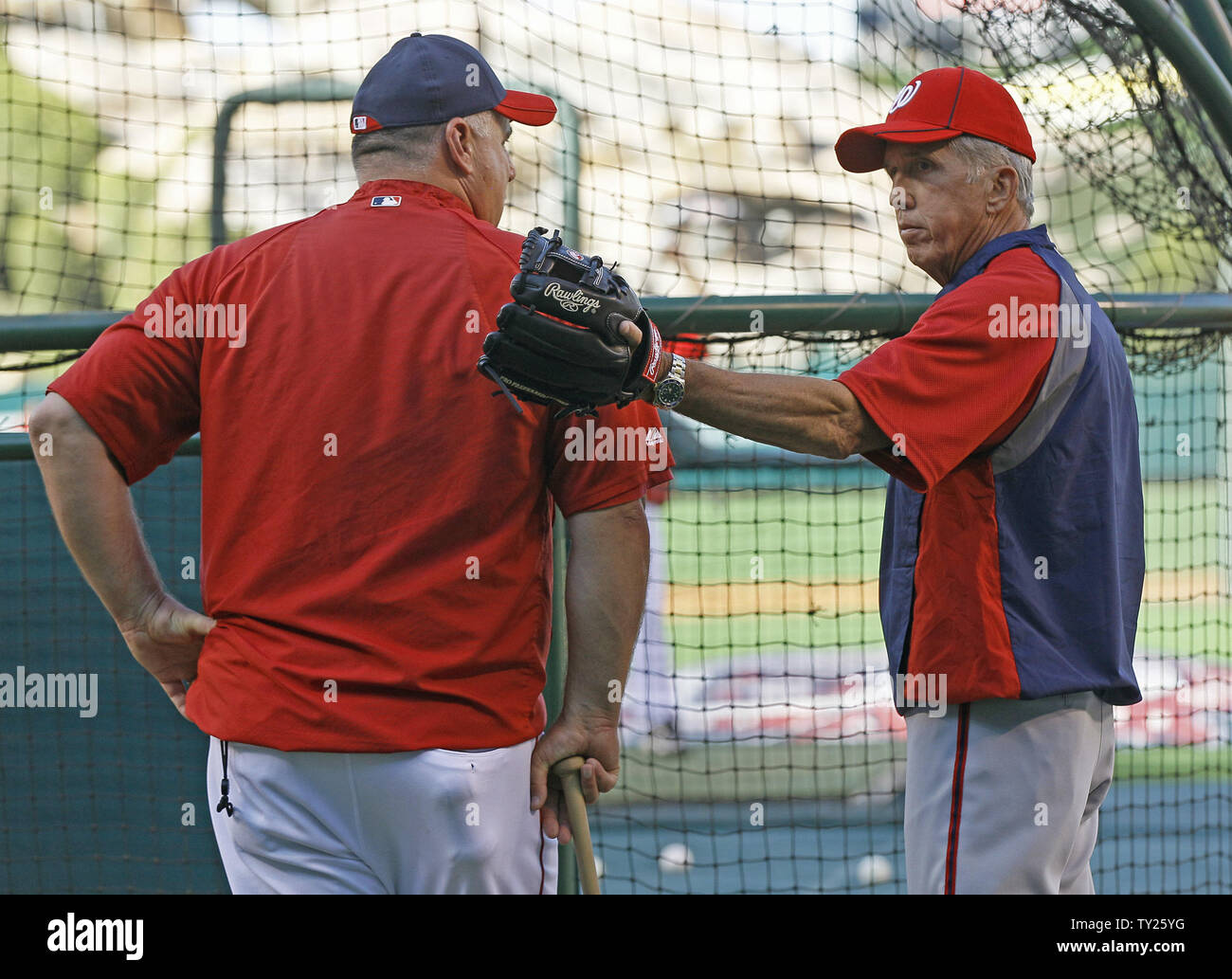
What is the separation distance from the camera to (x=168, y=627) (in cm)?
209

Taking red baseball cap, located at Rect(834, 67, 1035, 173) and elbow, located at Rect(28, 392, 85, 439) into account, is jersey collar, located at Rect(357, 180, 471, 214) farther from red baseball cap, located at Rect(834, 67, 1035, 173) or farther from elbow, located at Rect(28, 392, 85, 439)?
red baseball cap, located at Rect(834, 67, 1035, 173)

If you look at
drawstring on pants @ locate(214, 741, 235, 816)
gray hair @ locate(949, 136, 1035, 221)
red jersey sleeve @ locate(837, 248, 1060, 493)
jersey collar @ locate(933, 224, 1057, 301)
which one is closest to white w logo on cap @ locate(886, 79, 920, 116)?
gray hair @ locate(949, 136, 1035, 221)

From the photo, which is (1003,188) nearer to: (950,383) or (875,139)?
(875,139)

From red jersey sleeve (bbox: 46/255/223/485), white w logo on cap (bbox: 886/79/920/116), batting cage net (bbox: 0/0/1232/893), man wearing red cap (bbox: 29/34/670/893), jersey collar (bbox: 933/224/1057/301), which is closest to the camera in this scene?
man wearing red cap (bbox: 29/34/670/893)

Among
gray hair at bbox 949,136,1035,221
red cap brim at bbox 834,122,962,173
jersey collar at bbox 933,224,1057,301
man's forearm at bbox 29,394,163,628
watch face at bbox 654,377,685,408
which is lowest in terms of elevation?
man's forearm at bbox 29,394,163,628

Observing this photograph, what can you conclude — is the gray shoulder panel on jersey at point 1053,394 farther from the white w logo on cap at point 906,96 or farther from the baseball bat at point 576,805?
the baseball bat at point 576,805

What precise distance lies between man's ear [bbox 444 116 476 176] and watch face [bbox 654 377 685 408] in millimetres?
540

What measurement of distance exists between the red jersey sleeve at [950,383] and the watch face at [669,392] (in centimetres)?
32

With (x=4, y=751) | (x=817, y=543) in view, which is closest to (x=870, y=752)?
(x=817, y=543)

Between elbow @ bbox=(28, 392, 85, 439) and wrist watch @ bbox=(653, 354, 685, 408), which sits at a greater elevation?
wrist watch @ bbox=(653, 354, 685, 408)

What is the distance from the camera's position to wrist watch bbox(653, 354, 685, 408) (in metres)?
2.01

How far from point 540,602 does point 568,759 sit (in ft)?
0.92

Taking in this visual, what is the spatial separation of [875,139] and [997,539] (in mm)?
969

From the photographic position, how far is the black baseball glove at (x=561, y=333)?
70.2 inches
